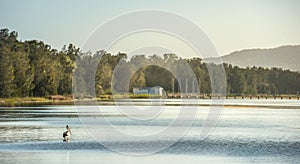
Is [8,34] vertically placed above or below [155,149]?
above

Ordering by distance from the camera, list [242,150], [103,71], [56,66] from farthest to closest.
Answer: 1. [103,71]
2. [56,66]
3. [242,150]

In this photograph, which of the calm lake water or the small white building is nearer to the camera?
the calm lake water

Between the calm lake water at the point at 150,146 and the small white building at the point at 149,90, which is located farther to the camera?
the small white building at the point at 149,90

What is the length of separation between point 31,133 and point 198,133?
1111 cm

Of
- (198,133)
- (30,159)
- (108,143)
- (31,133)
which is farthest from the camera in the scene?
(198,133)

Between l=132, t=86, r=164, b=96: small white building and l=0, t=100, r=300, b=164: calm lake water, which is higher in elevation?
l=132, t=86, r=164, b=96: small white building

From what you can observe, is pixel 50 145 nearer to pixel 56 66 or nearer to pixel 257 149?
pixel 257 149

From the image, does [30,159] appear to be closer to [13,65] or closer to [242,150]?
[242,150]

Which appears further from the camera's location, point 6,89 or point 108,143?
point 6,89

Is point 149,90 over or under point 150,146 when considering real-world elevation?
over

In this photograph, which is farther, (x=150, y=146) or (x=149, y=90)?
(x=149, y=90)

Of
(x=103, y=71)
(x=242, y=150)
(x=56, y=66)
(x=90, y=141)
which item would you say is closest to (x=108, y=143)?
(x=90, y=141)

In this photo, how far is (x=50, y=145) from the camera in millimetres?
34844

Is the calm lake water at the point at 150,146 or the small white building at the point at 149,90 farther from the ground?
the small white building at the point at 149,90
